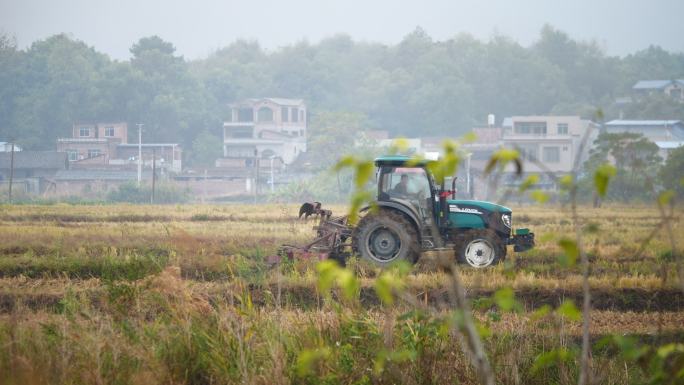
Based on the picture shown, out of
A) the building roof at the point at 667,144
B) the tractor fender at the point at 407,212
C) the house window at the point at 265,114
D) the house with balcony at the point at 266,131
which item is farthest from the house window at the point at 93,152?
the tractor fender at the point at 407,212

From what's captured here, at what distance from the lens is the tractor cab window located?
15.2 m

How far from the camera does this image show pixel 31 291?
1249 cm

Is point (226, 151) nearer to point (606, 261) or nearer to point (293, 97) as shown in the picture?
point (293, 97)

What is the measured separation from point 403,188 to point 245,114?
230ft

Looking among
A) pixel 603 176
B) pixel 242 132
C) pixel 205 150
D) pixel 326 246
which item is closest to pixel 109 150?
pixel 205 150

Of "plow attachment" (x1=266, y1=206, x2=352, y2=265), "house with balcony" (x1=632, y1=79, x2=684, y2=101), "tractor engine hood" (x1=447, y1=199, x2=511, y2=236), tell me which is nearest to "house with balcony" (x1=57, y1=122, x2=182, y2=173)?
"house with balcony" (x1=632, y1=79, x2=684, y2=101)

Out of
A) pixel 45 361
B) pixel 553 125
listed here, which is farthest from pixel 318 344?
pixel 553 125

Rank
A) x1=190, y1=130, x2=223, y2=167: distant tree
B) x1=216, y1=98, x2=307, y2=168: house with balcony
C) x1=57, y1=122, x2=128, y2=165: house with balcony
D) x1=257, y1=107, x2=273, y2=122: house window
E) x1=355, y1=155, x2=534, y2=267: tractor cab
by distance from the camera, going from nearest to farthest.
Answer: x1=355, y1=155, x2=534, y2=267: tractor cab
x1=57, y1=122, x2=128, y2=165: house with balcony
x1=216, y1=98, x2=307, y2=168: house with balcony
x1=190, y1=130, x2=223, y2=167: distant tree
x1=257, y1=107, x2=273, y2=122: house window

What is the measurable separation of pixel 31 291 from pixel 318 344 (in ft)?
20.3

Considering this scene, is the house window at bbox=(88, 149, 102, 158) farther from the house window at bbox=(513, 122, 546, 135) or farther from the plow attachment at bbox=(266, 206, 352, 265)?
the plow attachment at bbox=(266, 206, 352, 265)

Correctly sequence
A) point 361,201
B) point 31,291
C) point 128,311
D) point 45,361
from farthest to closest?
point 31,291
point 128,311
point 45,361
point 361,201

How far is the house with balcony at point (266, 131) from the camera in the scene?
77875 millimetres

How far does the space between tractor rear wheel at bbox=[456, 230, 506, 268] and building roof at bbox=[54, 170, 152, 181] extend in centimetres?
5441

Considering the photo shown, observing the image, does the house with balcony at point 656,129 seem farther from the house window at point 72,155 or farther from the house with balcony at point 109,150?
the house window at point 72,155
